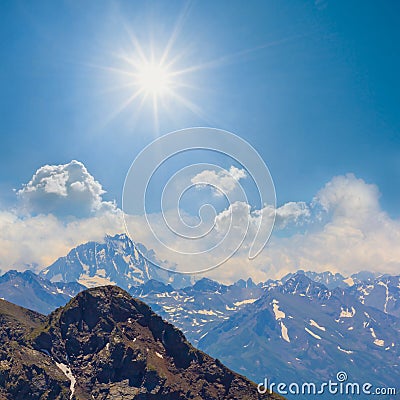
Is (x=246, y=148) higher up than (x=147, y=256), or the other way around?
(x=246, y=148)

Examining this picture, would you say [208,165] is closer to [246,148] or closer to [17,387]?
[246,148]

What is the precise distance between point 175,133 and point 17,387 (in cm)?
18903

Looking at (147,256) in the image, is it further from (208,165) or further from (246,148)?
(246,148)

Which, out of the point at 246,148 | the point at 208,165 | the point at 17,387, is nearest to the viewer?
the point at 246,148

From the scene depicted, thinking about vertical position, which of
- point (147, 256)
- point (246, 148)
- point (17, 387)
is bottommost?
point (17, 387)

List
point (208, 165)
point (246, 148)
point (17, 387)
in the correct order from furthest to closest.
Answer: point (17, 387) → point (208, 165) → point (246, 148)

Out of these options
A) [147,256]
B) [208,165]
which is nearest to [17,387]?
[147,256]

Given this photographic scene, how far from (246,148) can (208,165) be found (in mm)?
11245

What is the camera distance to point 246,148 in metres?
61.2

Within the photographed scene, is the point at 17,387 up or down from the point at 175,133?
down

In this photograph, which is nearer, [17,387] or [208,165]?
[208,165]

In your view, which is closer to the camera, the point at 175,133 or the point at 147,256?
the point at 175,133

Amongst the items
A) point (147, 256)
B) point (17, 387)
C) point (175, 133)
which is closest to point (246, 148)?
point (175, 133)

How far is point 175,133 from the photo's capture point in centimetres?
6341
